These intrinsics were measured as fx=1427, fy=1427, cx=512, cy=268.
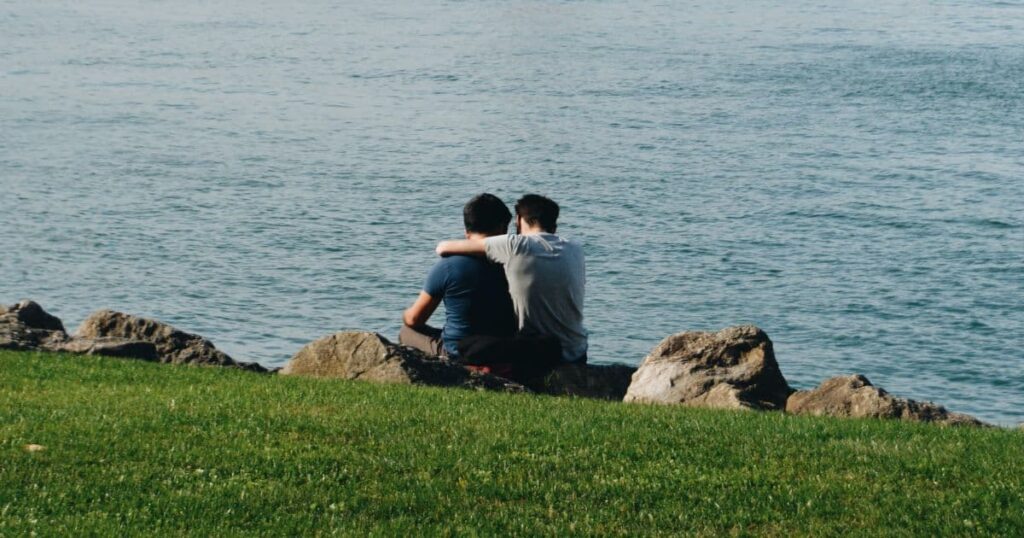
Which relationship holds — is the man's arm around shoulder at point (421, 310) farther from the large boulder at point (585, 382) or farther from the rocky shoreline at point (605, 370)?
the large boulder at point (585, 382)

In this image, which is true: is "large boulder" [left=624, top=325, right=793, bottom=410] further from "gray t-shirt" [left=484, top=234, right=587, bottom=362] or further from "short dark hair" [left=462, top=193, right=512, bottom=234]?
"short dark hair" [left=462, top=193, right=512, bottom=234]

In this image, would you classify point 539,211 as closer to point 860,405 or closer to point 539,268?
point 539,268

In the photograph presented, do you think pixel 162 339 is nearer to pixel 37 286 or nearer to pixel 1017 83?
pixel 37 286

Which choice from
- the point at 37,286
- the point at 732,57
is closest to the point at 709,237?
the point at 37,286

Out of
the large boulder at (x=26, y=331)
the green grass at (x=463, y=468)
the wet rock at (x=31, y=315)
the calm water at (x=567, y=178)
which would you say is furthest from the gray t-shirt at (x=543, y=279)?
the calm water at (x=567, y=178)

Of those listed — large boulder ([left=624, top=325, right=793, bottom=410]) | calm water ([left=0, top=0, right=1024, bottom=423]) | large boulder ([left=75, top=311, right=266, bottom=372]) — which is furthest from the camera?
calm water ([left=0, top=0, right=1024, bottom=423])

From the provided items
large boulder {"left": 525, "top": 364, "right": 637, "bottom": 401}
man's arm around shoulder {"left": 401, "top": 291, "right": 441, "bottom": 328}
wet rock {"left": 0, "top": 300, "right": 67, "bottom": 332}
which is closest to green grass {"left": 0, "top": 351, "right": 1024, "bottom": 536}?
large boulder {"left": 525, "top": 364, "right": 637, "bottom": 401}

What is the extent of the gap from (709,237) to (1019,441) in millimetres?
19854

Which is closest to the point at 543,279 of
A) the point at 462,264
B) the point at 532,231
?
the point at 532,231

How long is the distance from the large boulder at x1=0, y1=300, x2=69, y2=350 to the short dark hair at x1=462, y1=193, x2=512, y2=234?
4.28 metres

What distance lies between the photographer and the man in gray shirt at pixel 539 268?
12.9 metres

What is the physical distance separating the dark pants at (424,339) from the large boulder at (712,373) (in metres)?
1.88

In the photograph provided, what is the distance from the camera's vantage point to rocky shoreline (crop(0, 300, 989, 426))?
42.3 feet

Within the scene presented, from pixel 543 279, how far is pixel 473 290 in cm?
65
